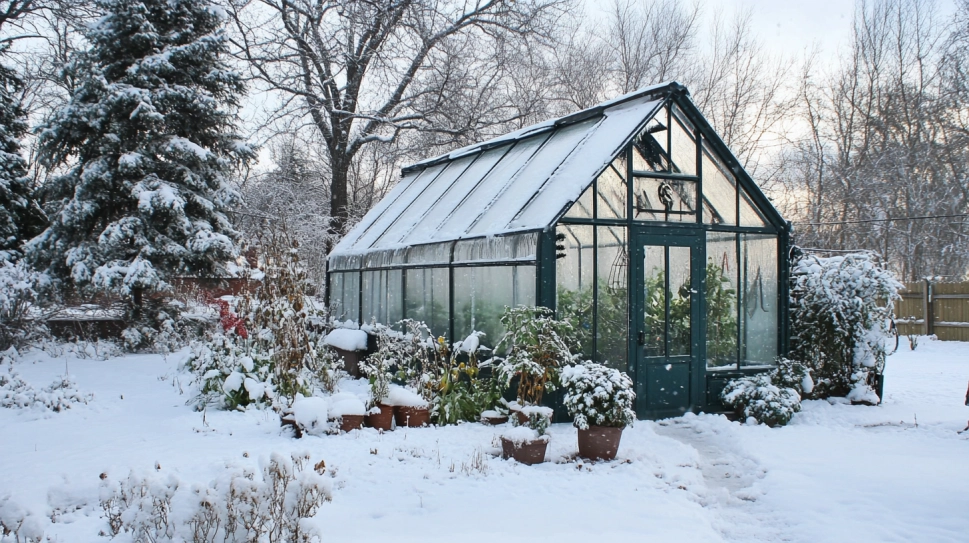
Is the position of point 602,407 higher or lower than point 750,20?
lower

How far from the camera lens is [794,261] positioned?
8.59 meters

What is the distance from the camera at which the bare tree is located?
55.0ft

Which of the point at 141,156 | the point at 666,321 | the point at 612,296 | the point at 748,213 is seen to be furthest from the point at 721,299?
the point at 141,156

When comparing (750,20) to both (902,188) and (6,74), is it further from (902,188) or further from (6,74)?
(6,74)

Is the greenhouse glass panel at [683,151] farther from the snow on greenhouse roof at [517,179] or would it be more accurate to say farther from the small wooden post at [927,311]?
the small wooden post at [927,311]

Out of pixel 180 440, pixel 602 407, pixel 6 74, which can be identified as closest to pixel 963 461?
pixel 602 407

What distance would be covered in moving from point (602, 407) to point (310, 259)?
18591 millimetres

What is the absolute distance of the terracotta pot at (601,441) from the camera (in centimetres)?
584

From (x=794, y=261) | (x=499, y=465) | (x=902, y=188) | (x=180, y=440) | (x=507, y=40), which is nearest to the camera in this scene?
(x=499, y=465)

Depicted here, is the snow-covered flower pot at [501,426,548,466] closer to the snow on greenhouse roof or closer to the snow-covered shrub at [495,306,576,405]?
the snow-covered shrub at [495,306,576,405]

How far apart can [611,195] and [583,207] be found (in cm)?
37

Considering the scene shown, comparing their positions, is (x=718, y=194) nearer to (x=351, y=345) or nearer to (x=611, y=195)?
(x=611, y=195)

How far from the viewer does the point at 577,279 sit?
749 cm

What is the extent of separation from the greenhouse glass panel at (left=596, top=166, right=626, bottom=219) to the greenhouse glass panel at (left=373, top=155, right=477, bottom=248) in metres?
3.53
